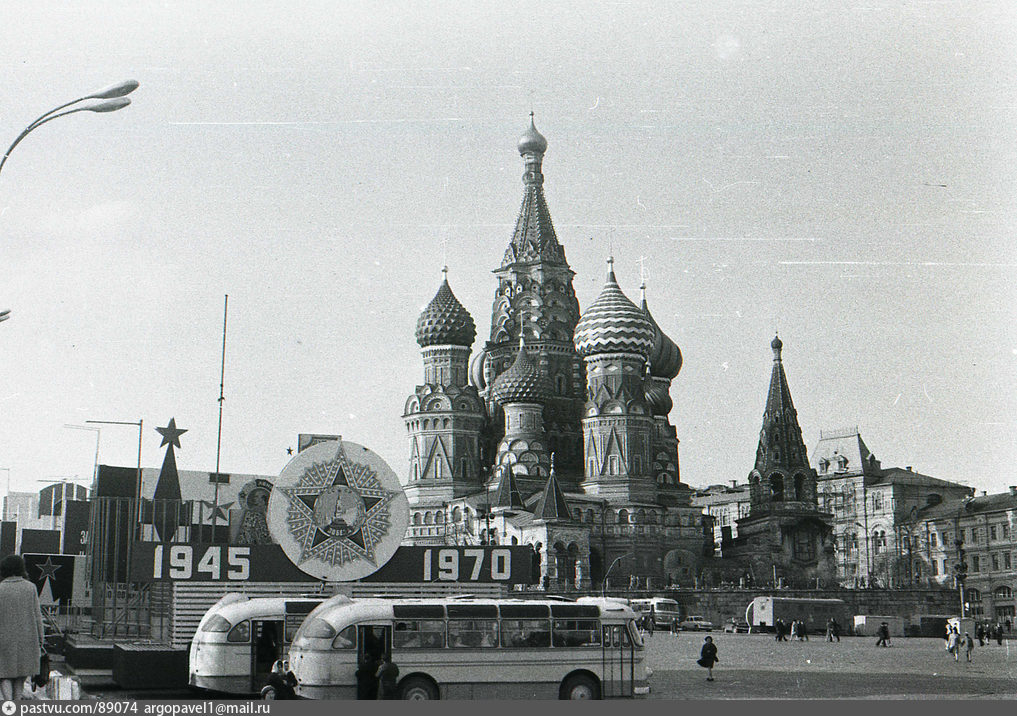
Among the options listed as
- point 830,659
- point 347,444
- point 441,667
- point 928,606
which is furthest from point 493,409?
point 441,667

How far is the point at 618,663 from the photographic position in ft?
76.3

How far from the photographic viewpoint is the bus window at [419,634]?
73.6 ft

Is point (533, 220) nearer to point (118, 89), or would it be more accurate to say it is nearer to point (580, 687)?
point (580, 687)

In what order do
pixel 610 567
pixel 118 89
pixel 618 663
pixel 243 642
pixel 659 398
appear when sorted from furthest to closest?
pixel 659 398 → pixel 610 567 → pixel 243 642 → pixel 618 663 → pixel 118 89

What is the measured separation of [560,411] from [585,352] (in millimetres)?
6375

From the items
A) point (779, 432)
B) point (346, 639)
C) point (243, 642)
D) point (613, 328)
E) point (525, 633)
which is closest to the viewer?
point (346, 639)

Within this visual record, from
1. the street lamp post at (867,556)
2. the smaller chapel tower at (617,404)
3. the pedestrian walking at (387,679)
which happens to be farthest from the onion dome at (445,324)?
the pedestrian walking at (387,679)

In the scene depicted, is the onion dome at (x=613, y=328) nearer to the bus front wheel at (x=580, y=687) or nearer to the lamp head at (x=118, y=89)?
the bus front wheel at (x=580, y=687)

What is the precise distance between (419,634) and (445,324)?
259ft

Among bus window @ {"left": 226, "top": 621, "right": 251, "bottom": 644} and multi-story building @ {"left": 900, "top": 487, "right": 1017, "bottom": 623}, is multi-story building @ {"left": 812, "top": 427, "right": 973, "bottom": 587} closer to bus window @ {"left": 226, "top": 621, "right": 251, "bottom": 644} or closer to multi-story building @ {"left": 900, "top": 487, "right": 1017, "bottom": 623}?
multi-story building @ {"left": 900, "top": 487, "right": 1017, "bottom": 623}

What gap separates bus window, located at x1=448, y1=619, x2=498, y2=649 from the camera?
74.5 ft

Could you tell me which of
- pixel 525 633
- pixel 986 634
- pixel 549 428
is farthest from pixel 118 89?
pixel 549 428

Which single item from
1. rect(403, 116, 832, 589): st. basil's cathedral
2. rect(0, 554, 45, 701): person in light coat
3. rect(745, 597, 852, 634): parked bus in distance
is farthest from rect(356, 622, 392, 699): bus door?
rect(403, 116, 832, 589): st. basil's cathedral

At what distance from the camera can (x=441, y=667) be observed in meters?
22.5
